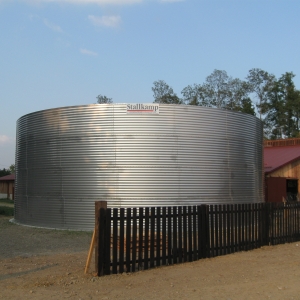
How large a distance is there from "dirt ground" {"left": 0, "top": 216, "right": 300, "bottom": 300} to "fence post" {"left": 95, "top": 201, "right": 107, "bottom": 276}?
0.26 meters

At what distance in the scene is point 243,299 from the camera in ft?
24.1

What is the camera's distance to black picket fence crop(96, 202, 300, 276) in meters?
9.42

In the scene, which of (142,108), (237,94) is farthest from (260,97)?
(142,108)

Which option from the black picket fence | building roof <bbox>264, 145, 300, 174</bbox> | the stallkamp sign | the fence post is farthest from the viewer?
building roof <bbox>264, 145, 300, 174</bbox>

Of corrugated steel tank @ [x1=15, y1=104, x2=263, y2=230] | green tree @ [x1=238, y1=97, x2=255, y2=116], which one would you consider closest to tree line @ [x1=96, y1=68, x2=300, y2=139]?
green tree @ [x1=238, y1=97, x2=255, y2=116]

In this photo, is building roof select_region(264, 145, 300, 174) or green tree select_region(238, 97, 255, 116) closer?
building roof select_region(264, 145, 300, 174)

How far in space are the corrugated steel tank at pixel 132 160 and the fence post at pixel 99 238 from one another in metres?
8.70

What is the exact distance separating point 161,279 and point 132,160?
9.74m

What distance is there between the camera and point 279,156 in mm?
35000

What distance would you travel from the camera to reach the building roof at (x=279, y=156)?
103 ft

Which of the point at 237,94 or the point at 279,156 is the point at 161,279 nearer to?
the point at 279,156

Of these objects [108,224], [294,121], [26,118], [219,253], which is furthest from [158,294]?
[294,121]

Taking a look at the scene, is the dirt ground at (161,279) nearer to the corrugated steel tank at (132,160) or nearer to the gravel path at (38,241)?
the gravel path at (38,241)

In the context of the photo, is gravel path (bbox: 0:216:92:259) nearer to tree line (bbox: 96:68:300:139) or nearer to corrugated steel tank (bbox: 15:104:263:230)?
corrugated steel tank (bbox: 15:104:263:230)
